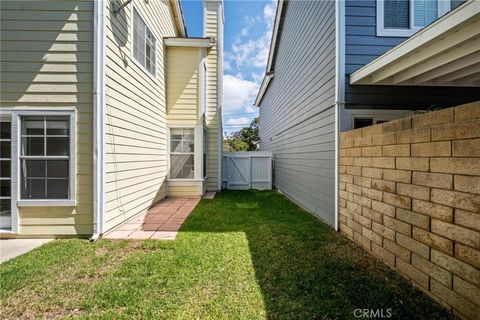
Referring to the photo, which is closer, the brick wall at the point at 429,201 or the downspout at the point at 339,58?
the brick wall at the point at 429,201

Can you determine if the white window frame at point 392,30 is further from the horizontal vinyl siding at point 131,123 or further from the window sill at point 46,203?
the window sill at point 46,203

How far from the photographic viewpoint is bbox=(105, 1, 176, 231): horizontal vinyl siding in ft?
14.1

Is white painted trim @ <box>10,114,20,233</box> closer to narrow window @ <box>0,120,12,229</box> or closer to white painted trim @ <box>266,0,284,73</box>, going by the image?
narrow window @ <box>0,120,12,229</box>

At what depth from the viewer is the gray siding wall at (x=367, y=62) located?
14.0 feet

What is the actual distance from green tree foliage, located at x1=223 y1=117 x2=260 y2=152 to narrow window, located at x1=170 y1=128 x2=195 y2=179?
19726mm

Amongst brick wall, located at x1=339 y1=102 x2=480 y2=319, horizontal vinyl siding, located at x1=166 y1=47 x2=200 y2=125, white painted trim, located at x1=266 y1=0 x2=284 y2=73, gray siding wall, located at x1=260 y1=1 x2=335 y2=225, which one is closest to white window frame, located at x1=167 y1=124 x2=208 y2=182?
horizontal vinyl siding, located at x1=166 y1=47 x2=200 y2=125

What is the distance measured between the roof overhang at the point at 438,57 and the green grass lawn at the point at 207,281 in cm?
264

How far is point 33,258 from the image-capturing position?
316 cm

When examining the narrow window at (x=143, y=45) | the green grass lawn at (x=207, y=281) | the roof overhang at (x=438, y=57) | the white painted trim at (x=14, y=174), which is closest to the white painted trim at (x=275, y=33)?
the narrow window at (x=143, y=45)

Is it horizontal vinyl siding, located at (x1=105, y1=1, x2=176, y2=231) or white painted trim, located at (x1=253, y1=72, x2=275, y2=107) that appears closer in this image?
horizontal vinyl siding, located at (x1=105, y1=1, x2=176, y2=231)

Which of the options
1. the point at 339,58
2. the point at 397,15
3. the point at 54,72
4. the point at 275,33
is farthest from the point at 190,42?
the point at 397,15

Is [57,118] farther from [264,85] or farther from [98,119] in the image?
[264,85]

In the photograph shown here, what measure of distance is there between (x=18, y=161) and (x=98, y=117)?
1367mm

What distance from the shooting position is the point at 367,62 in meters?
4.28
